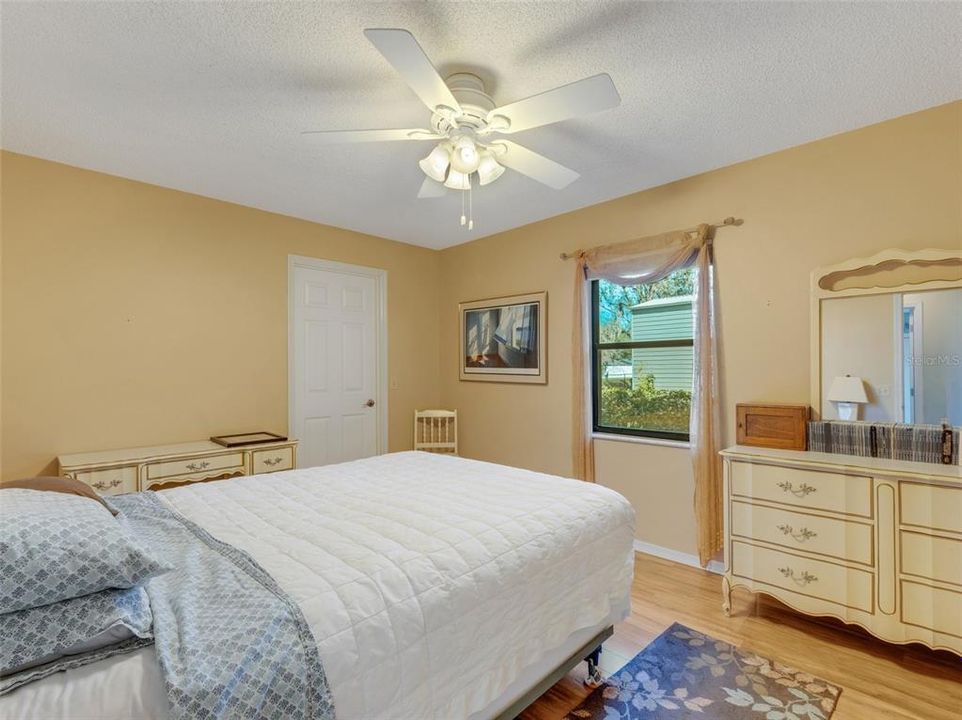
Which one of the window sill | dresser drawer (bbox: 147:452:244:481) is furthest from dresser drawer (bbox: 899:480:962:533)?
dresser drawer (bbox: 147:452:244:481)

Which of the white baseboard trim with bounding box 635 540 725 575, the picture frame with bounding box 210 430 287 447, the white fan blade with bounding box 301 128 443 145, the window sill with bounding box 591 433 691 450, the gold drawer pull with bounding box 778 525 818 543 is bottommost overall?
the white baseboard trim with bounding box 635 540 725 575

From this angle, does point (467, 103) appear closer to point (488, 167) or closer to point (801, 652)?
point (488, 167)

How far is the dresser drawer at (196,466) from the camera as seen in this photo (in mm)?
2793

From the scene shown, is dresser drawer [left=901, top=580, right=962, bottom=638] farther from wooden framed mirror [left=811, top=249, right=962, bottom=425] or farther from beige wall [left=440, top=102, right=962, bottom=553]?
beige wall [left=440, top=102, right=962, bottom=553]

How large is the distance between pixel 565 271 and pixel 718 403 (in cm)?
155

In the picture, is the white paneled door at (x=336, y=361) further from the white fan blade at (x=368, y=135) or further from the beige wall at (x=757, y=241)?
the white fan blade at (x=368, y=135)

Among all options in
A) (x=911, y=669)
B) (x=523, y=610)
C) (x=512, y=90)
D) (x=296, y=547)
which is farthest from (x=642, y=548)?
(x=512, y=90)

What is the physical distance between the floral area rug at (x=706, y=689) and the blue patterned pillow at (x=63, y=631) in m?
1.57

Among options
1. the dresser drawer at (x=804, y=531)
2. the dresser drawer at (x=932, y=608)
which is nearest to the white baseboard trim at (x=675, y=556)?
the dresser drawer at (x=804, y=531)

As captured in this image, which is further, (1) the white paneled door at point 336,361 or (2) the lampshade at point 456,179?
(1) the white paneled door at point 336,361

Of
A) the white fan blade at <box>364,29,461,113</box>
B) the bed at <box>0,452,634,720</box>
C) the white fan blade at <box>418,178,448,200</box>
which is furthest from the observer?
the white fan blade at <box>418,178,448,200</box>

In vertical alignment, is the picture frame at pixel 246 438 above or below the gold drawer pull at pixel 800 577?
above

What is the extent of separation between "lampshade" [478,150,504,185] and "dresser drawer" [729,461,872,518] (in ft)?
6.51

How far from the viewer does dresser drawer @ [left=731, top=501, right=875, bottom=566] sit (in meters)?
2.12
